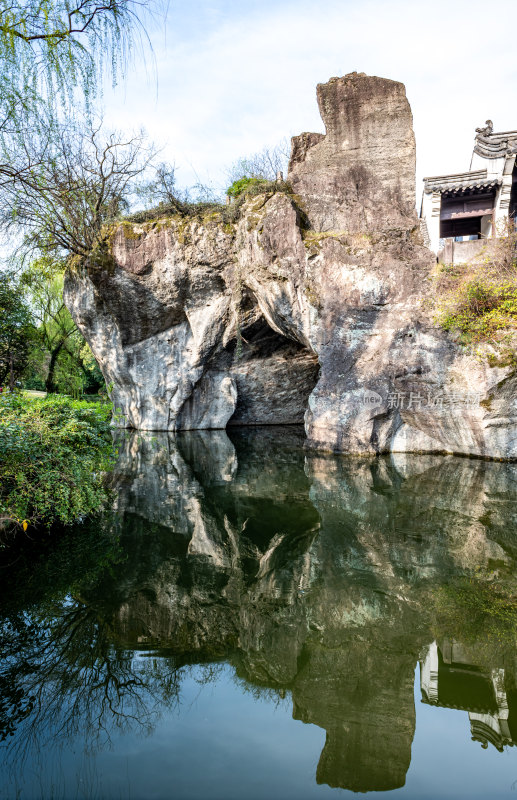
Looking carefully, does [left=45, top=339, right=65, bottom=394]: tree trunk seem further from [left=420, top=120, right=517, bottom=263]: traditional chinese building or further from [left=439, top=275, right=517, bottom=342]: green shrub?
[left=439, top=275, right=517, bottom=342]: green shrub

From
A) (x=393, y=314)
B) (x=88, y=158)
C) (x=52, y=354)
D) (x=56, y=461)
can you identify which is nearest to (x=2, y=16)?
(x=56, y=461)

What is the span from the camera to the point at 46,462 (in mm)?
5855

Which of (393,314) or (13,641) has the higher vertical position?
(393,314)

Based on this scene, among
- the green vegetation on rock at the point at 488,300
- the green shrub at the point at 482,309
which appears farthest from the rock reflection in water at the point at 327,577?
the green shrub at the point at 482,309

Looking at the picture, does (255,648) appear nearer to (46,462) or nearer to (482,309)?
(46,462)

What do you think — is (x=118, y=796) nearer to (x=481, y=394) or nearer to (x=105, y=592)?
(x=105, y=592)

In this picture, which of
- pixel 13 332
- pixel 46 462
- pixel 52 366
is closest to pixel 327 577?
pixel 46 462

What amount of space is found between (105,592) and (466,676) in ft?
10.4

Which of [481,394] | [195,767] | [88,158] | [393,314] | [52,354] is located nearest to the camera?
[195,767]

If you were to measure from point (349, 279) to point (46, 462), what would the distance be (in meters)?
9.20

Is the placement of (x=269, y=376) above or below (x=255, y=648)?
above

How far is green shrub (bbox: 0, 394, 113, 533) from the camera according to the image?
555 centimetres

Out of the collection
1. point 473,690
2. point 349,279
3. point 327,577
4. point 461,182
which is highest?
point 461,182

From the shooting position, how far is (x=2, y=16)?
360 cm
